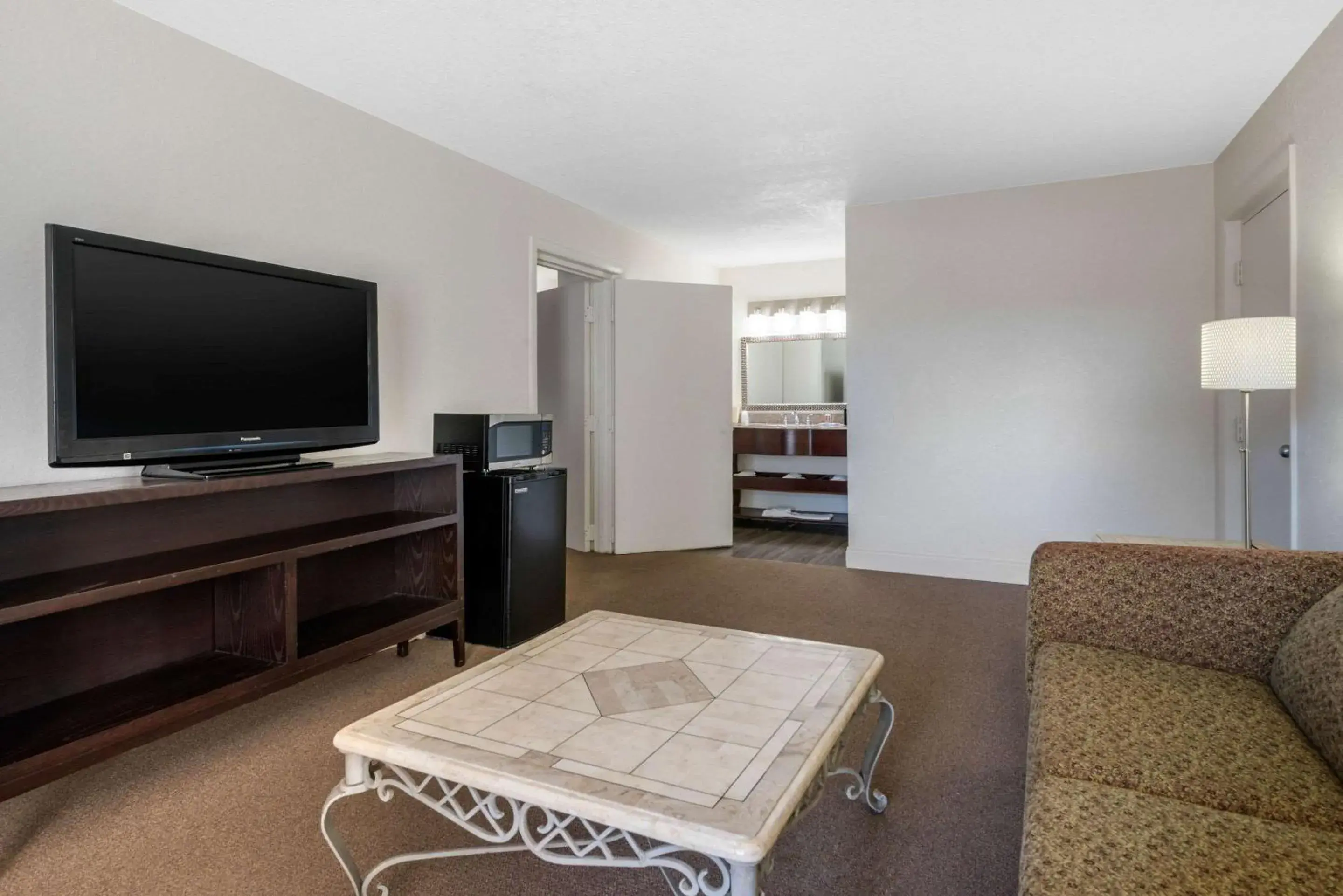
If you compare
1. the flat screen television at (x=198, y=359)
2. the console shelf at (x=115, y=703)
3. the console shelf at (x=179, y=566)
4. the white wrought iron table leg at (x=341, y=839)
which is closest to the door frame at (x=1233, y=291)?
the white wrought iron table leg at (x=341, y=839)

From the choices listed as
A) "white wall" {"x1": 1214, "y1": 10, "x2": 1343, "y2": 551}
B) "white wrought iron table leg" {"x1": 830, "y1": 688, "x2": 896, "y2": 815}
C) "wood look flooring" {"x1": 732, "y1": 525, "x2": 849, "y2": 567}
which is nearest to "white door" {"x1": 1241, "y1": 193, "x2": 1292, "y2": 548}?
"white wall" {"x1": 1214, "y1": 10, "x2": 1343, "y2": 551}

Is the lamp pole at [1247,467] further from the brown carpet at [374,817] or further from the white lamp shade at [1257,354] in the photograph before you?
the brown carpet at [374,817]

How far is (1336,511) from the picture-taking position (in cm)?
234

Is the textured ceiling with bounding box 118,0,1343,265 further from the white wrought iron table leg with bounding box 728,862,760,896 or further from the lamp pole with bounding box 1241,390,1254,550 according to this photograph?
the white wrought iron table leg with bounding box 728,862,760,896

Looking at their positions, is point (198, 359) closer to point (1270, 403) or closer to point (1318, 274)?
point (1318, 274)

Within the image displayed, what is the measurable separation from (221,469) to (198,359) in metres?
0.34

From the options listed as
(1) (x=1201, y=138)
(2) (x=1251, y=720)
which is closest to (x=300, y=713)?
(2) (x=1251, y=720)

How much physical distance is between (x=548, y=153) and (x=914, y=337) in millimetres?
2409

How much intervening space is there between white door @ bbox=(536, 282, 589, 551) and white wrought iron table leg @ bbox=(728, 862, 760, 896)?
419cm

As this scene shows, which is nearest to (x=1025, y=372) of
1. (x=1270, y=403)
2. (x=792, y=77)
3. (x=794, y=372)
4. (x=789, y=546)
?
(x=1270, y=403)

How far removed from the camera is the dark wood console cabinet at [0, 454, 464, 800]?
176 centimetres

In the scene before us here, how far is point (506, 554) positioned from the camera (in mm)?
3020

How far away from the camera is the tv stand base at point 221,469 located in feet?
6.84

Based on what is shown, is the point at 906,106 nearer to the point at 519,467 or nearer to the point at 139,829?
the point at 519,467
